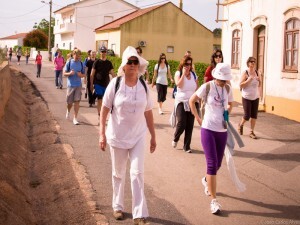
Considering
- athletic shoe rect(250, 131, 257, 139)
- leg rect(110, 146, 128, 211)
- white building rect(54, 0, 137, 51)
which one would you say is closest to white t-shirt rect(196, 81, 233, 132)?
leg rect(110, 146, 128, 211)

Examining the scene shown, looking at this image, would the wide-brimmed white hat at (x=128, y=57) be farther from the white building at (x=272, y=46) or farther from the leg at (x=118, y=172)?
the white building at (x=272, y=46)

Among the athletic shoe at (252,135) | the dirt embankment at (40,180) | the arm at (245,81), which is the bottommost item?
the dirt embankment at (40,180)

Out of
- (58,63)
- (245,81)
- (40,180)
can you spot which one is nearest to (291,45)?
(245,81)

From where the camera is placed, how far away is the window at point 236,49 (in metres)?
17.4

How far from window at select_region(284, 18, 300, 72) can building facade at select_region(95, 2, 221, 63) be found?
1023 inches

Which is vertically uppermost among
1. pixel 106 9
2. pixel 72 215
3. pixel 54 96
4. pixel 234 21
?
pixel 106 9

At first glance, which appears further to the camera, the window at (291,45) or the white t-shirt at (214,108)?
the window at (291,45)

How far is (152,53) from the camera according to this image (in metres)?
40.8

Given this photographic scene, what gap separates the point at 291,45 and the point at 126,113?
984cm

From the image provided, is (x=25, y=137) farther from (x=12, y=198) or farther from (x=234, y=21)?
(x=234, y=21)

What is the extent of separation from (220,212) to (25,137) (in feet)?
22.5

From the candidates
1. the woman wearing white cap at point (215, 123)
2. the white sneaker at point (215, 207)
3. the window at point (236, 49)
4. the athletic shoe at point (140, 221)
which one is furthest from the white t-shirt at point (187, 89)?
the window at point (236, 49)

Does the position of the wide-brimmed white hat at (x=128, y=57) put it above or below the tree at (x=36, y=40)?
below

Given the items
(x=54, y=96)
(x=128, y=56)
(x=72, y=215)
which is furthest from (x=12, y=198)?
(x=54, y=96)
